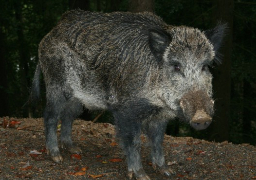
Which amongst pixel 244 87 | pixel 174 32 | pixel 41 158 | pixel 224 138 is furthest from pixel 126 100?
pixel 244 87

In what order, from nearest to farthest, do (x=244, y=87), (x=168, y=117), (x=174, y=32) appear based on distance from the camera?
(x=174, y=32), (x=168, y=117), (x=244, y=87)

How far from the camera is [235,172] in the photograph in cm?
590

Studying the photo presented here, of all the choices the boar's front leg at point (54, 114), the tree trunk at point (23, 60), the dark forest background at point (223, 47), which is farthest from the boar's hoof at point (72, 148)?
the tree trunk at point (23, 60)

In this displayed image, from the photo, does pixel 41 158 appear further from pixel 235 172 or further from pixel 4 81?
pixel 4 81

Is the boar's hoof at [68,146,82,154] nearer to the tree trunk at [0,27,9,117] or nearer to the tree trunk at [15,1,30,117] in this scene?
the tree trunk at [0,27,9,117]

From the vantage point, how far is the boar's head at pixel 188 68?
13.8ft

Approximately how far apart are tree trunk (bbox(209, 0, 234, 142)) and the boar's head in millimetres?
5421

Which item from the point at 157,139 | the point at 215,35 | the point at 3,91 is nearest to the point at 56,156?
the point at 157,139

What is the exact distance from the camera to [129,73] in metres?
5.33

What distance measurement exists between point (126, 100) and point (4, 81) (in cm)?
1145

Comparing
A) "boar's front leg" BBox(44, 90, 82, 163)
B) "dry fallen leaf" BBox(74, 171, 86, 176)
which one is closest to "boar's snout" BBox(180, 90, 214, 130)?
"dry fallen leaf" BBox(74, 171, 86, 176)

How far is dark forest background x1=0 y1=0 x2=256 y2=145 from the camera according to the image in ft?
34.5

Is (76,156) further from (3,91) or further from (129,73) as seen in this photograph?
(3,91)

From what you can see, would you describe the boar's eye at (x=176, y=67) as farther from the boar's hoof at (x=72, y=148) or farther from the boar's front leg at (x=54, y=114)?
the boar's hoof at (x=72, y=148)
